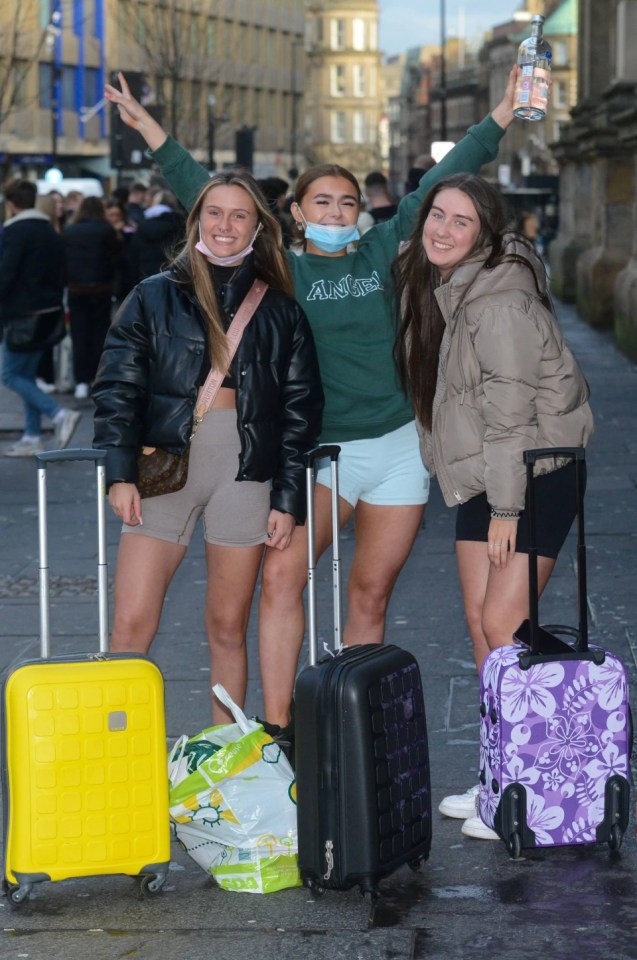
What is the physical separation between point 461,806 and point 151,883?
1.03 metres

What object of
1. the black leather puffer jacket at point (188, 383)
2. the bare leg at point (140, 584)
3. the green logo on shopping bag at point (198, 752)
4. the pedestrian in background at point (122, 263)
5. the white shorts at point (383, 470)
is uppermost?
the pedestrian in background at point (122, 263)

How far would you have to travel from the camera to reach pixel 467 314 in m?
4.75

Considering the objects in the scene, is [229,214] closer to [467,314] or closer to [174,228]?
[467,314]

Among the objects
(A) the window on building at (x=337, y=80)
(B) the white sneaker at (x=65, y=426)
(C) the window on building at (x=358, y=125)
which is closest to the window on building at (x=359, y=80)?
(A) the window on building at (x=337, y=80)

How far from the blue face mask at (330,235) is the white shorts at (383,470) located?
57 cm

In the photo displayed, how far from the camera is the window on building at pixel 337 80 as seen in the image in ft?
557

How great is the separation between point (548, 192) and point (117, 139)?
44252 millimetres

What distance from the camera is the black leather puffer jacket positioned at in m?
4.88

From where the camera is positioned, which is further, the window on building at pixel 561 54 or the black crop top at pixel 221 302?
the window on building at pixel 561 54

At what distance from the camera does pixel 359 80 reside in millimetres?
170250

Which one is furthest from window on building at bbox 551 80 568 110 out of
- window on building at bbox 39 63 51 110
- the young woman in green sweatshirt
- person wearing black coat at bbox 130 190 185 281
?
the young woman in green sweatshirt

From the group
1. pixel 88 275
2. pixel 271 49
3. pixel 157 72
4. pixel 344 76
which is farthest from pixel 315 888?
pixel 344 76

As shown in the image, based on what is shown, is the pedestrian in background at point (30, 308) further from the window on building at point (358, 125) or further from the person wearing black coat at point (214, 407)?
the window on building at point (358, 125)

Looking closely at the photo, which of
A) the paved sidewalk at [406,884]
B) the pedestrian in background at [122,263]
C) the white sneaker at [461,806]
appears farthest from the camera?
the pedestrian in background at [122,263]
